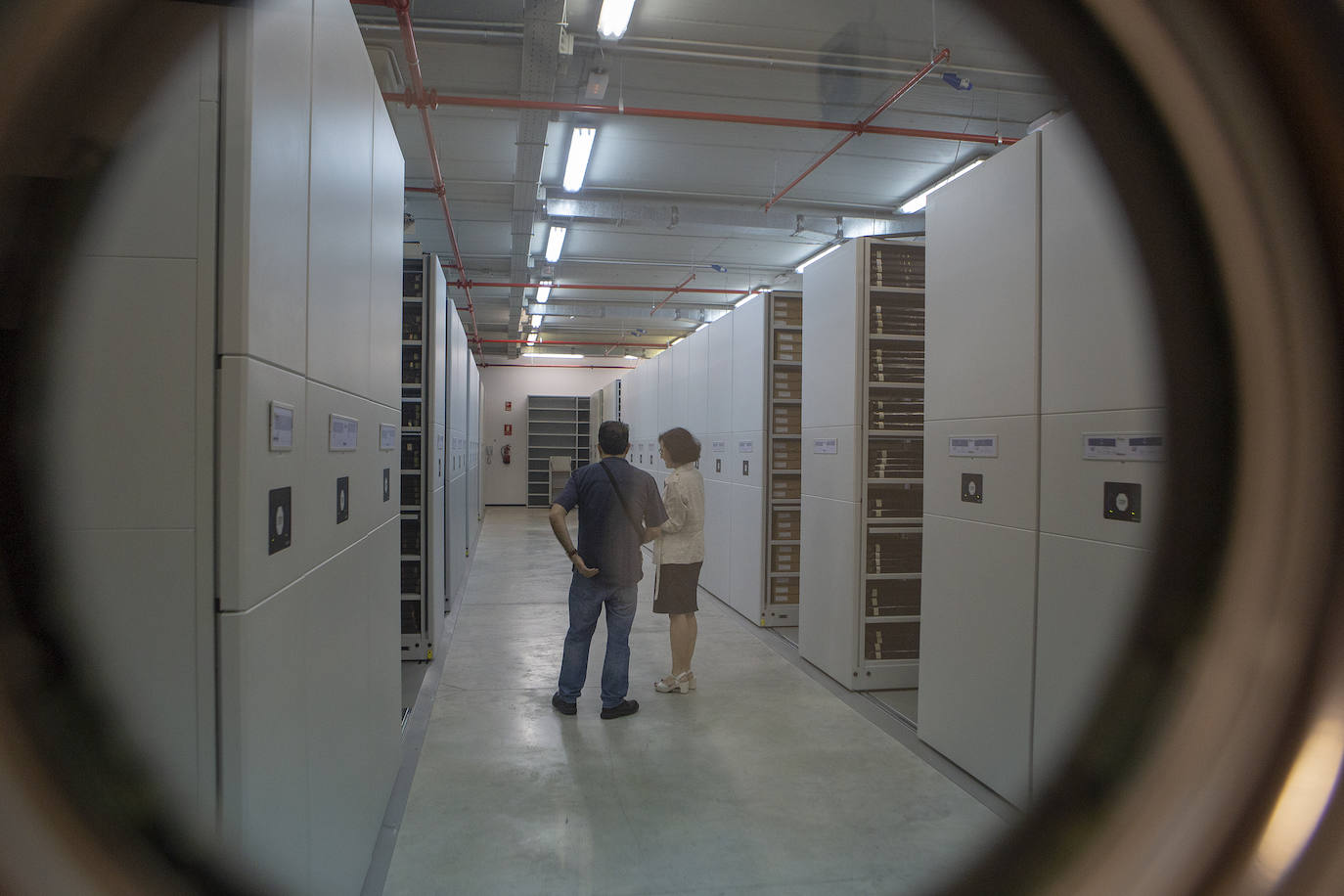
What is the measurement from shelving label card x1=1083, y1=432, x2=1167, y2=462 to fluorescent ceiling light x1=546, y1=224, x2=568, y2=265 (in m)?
5.94

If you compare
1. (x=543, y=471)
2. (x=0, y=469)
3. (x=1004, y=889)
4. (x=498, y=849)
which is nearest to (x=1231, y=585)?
(x=1004, y=889)

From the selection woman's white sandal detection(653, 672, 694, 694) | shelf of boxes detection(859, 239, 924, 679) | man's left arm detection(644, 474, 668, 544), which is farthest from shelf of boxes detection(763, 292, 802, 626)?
man's left arm detection(644, 474, 668, 544)

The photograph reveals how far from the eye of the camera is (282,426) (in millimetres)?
1260

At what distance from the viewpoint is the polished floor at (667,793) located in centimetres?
219

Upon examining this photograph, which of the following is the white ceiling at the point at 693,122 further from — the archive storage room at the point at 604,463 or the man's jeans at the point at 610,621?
the man's jeans at the point at 610,621

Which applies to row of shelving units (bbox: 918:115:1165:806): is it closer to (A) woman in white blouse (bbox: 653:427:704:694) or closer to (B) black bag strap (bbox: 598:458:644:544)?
(A) woman in white blouse (bbox: 653:427:704:694)

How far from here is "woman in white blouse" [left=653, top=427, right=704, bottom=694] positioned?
12.3 ft

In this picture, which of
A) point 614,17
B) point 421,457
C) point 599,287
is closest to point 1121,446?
point 614,17

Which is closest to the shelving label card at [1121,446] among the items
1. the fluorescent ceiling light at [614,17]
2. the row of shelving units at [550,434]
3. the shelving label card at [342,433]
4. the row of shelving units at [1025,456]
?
the row of shelving units at [1025,456]

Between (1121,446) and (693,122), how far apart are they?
4.32m

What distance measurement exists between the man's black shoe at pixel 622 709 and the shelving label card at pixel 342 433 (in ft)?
6.80

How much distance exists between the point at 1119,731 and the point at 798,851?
6.01ft

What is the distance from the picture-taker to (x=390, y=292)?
94.7 inches

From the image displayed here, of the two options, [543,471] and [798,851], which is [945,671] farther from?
[543,471]
